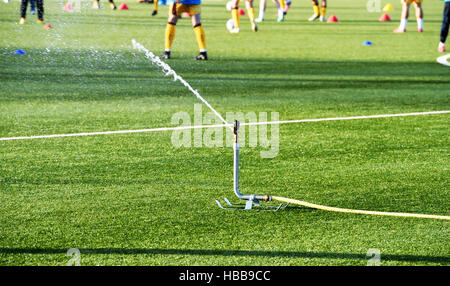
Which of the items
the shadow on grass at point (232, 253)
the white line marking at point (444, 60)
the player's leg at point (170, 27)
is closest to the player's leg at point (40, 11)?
the player's leg at point (170, 27)

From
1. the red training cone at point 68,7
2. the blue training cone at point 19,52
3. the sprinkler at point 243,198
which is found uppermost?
the sprinkler at point 243,198

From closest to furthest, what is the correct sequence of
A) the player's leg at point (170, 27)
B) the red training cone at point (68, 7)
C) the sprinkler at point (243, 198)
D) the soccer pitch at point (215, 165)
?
the soccer pitch at point (215, 165), the sprinkler at point (243, 198), the player's leg at point (170, 27), the red training cone at point (68, 7)

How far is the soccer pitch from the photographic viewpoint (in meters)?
4.36

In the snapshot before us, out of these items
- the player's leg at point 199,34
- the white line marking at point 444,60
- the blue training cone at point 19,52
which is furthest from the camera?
the blue training cone at point 19,52

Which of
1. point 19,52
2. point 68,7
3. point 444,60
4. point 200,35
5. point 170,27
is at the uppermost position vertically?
point 170,27

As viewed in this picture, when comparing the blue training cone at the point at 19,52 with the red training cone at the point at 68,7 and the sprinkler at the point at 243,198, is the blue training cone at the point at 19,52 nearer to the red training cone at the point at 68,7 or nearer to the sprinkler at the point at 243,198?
the sprinkler at the point at 243,198

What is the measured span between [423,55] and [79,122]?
29.8 feet

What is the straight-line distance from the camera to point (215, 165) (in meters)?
6.27

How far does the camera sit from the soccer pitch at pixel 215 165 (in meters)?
4.36

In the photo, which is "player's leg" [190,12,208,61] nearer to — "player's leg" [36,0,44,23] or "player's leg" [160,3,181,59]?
"player's leg" [160,3,181,59]

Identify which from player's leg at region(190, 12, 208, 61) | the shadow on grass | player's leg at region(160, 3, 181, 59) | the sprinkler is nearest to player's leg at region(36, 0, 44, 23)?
player's leg at region(160, 3, 181, 59)

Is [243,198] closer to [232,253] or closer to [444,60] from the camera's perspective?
[232,253]

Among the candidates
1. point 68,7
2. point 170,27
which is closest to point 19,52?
point 170,27

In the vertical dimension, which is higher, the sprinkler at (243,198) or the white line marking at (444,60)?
the sprinkler at (243,198)
